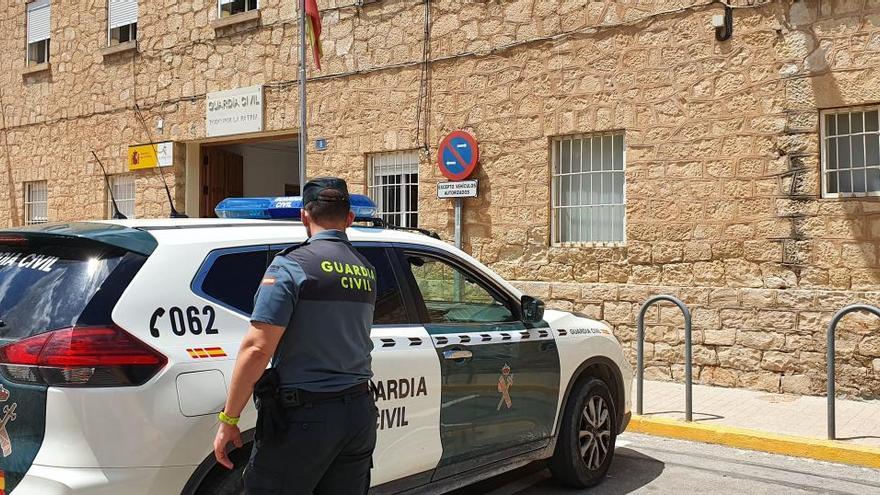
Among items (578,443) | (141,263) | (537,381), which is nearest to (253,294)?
(141,263)

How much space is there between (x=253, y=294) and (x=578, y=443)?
2.60 meters

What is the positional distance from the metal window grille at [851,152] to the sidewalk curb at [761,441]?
295cm

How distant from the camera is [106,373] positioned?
3.13 m

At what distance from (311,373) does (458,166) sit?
7977mm

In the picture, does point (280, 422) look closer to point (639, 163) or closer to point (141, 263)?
point (141, 263)

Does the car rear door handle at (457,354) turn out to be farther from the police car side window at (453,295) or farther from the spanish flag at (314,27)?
the spanish flag at (314,27)

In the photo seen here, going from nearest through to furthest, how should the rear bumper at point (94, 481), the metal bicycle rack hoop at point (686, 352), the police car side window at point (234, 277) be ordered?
the rear bumper at point (94, 481), the police car side window at point (234, 277), the metal bicycle rack hoop at point (686, 352)

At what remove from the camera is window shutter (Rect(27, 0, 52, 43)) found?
53.8 feet

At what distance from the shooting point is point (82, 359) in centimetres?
312

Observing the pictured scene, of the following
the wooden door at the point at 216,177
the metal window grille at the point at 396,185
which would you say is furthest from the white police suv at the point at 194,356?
the wooden door at the point at 216,177

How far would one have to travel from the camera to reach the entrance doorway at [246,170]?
14469mm

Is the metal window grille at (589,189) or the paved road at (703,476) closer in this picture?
the paved road at (703,476)

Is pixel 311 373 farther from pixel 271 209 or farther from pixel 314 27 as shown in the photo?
pixel 314 27

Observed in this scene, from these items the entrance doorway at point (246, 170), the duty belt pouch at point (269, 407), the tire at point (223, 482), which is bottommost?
the tire at point (223, 482)
